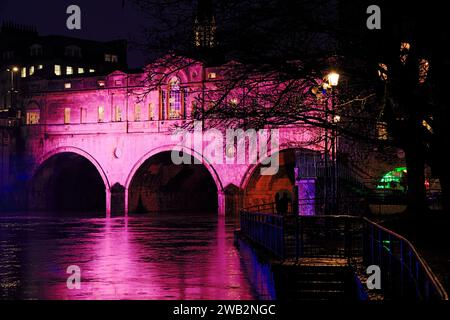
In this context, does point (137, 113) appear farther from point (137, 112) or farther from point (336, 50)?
point (336, 50)

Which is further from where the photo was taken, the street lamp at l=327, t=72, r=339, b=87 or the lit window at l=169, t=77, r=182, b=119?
the lit window at l=169, t=77, r=182, b=119

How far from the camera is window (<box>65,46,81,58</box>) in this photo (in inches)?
3418

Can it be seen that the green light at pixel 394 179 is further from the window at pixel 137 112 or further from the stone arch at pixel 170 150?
the window at pixel 137 112

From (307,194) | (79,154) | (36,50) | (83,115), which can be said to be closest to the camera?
(307,194)

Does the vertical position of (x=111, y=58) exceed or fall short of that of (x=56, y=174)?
it exceeds it

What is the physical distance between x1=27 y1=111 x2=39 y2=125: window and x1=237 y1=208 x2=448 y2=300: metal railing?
3885cm

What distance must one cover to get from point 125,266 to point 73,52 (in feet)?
234

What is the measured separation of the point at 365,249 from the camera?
50.2 feet

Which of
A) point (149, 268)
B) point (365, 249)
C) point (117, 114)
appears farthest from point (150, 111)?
point (365, 249)

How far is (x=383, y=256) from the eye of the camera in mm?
12547

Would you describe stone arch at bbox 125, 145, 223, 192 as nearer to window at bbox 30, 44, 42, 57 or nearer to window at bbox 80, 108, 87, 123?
window at bbox 80, 108, 87, 123

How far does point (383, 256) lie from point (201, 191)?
53500 mm

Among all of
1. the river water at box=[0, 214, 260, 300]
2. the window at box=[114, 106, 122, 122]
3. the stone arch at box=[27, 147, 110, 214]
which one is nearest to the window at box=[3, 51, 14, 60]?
the stone arch at box=[27, 147, 110, 214]
